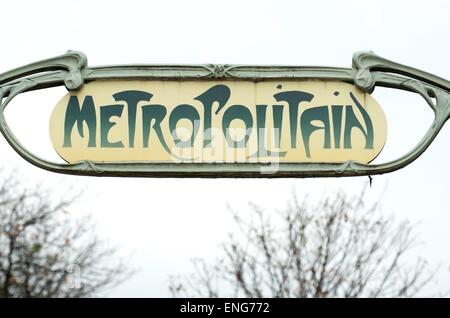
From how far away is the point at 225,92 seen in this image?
7.74 m

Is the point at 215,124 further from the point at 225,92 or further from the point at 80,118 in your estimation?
the point at 80,118

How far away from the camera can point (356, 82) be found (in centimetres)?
778

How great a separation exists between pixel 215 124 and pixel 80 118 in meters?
0.88

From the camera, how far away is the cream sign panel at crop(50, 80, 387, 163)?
7578mm

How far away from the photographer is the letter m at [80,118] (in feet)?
25.0

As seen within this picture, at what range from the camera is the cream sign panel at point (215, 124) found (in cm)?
758

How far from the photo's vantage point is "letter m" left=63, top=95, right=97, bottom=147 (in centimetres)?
761

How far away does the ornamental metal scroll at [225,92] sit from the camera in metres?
7.55

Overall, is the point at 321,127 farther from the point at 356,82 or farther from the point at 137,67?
the point at 137,67

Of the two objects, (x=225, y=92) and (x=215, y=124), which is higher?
(x=225, y=92)

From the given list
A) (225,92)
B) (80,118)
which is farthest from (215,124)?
(80,118)
